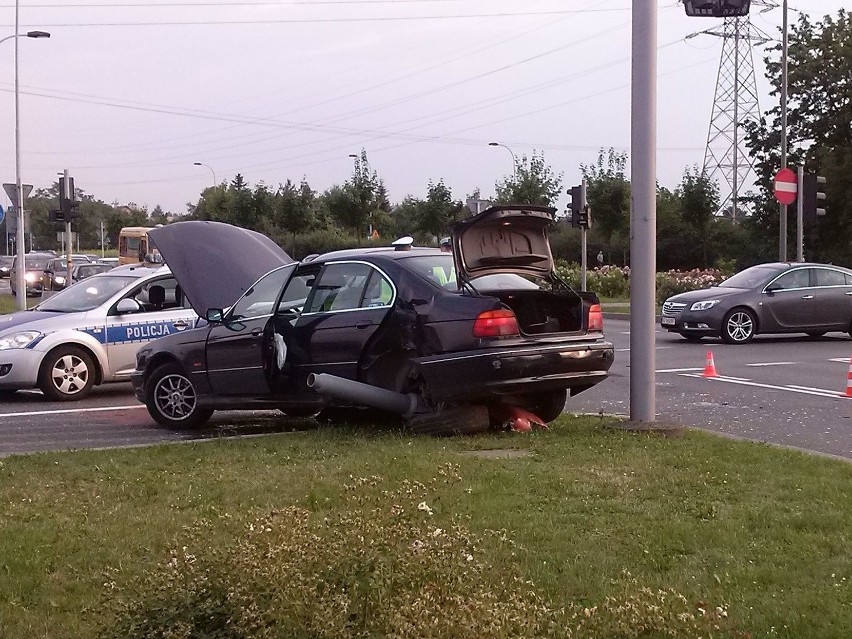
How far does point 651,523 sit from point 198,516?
7.99ft

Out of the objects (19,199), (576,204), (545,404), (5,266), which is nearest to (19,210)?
(19,199)

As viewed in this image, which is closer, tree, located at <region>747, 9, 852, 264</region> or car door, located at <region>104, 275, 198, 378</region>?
car door, located at <region>104, 275, 198, 378</region>

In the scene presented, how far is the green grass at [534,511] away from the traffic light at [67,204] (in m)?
23.5

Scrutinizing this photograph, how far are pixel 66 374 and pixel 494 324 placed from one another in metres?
6.91

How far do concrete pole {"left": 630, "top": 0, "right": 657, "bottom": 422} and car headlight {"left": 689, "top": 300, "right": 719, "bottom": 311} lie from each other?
1209 centimetres

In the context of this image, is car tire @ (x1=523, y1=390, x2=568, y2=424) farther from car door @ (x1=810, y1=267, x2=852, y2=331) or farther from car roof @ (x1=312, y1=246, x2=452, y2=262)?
car door @ (x1=810, y1=267, x2=852, y2=331)

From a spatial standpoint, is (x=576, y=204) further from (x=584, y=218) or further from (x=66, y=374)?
(x=66, y=374)

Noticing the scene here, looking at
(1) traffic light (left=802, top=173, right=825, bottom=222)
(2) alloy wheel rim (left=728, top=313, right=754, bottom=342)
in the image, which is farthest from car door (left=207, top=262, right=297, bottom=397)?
(1) traffic light (left=802, top=173, right=825, bottom=222)

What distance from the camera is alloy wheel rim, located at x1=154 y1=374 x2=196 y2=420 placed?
11.3m

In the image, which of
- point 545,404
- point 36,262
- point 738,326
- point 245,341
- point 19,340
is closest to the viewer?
point 545,404

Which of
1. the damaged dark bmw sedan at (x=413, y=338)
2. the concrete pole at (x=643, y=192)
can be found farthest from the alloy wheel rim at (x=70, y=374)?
the concrete pole at (x=643, y=192)

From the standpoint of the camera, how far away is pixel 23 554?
5633 millimetres

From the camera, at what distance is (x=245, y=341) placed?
10734mm

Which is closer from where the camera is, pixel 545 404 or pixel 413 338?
pixel 413 338
